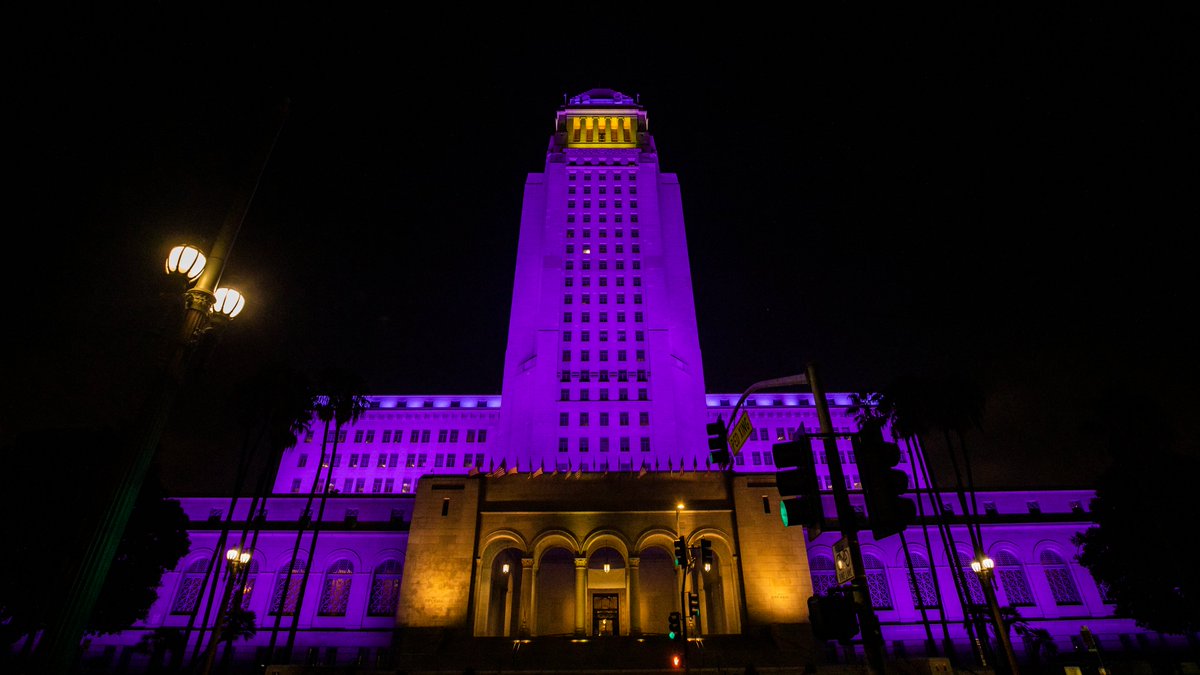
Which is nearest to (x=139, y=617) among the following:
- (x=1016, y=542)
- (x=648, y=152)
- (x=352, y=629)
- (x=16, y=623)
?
(x=16, y=623)

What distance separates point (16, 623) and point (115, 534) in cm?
3458

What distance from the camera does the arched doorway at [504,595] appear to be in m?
40.0

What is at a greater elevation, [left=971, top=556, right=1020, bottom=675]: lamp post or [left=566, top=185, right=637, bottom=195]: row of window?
[left=566, top=185, right=637, bottom=195]: row of window

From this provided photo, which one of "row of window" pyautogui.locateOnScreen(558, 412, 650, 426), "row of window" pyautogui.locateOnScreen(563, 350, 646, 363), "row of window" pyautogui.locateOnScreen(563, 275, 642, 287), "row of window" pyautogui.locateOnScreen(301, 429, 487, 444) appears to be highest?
"row of window" pyautogui.locateOnScreen(563, 275, 642, 287)

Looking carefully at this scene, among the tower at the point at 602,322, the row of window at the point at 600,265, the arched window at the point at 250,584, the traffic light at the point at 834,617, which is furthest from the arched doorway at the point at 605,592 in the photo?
the row of window at the point at 600,265

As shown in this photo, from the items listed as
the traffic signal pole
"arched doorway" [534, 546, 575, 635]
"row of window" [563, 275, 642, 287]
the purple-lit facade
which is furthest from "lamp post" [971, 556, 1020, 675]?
"row of window" [563, 275, 642, 287]

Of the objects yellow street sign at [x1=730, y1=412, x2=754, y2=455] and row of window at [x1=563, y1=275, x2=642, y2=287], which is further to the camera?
row of window at [x1=563, y1=275, x2=642, y2=287]

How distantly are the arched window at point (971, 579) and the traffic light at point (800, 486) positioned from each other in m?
46.2

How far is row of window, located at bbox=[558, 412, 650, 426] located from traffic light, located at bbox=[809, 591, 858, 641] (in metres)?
56.4

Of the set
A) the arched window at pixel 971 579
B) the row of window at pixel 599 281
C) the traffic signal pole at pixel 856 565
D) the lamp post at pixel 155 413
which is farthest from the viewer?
the row of window at pixel 599 281

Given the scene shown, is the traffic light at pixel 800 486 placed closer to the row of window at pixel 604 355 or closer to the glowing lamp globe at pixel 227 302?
the glowing lamp globe at pixel 227 302

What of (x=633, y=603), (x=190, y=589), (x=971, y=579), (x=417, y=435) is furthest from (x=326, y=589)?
(x=971, y=579)

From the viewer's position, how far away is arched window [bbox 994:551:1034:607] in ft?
144

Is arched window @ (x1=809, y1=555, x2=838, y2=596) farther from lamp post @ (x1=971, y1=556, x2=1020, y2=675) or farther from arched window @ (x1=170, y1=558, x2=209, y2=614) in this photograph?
arched window @ (x1=170, y1=558, x2=209, y2=614)
